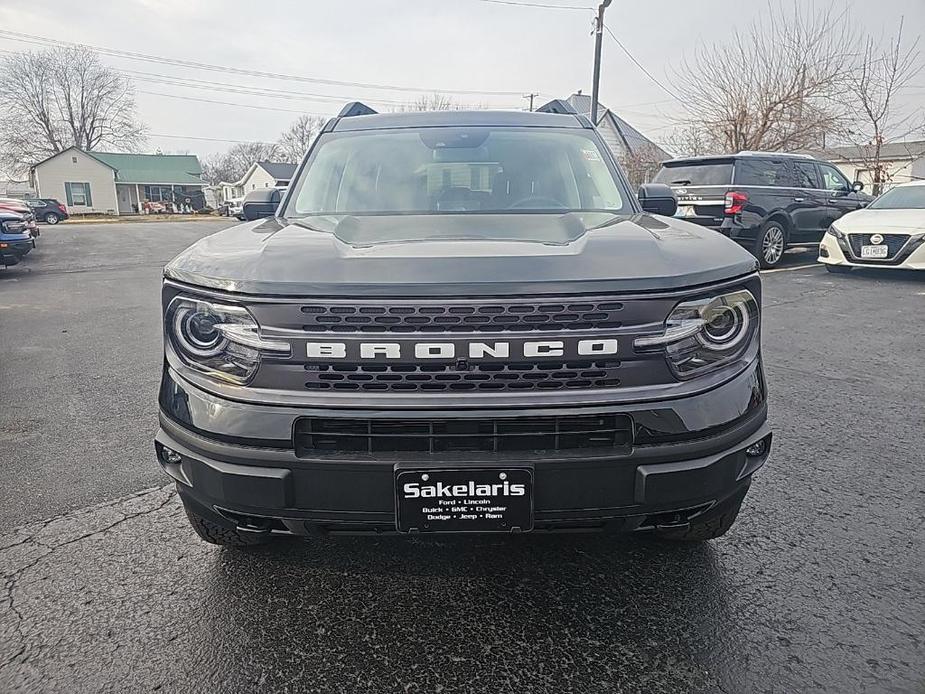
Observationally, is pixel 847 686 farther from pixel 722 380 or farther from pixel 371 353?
pixel 371 353

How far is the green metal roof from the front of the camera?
59562 mm

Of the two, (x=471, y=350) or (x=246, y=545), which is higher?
(x=471, y=350)

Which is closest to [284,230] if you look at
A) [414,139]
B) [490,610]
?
[414,139]

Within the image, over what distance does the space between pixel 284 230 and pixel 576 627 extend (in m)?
1.72

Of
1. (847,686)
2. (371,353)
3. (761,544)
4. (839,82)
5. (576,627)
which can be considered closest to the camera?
(371,353)

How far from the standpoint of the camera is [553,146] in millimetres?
3340

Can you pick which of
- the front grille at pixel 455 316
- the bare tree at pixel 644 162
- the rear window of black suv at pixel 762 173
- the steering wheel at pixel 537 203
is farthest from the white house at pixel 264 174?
the front grille at pixel 455 316

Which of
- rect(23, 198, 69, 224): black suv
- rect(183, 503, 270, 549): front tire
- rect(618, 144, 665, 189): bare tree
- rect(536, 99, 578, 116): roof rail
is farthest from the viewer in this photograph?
rect(23, 198, 69, 224): black suv

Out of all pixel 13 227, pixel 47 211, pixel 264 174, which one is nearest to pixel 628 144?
pixel 13 227

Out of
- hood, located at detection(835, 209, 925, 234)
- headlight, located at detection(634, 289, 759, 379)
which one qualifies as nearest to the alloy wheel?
hood, located at detection(835, 209, 925, 234)

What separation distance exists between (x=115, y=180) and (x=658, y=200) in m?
64.2

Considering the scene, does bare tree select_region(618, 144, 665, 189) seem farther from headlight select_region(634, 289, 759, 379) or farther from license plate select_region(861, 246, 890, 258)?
headlight select_region(634, 289, 759, 379)

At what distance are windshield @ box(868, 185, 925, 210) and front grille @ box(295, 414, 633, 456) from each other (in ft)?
34.5

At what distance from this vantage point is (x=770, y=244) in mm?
10805
